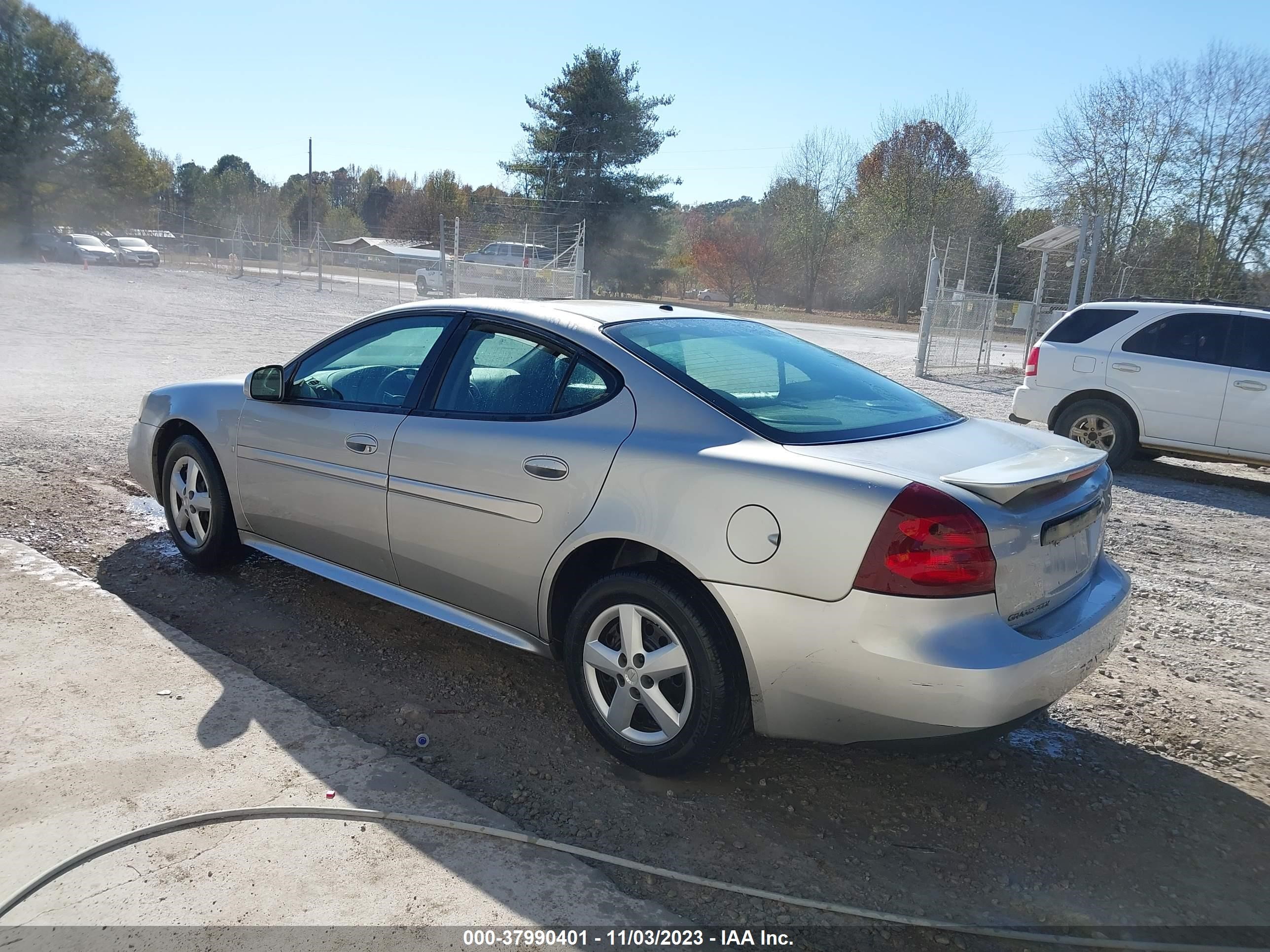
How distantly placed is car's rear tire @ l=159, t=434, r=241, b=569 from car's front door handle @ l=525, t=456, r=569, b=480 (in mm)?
2165

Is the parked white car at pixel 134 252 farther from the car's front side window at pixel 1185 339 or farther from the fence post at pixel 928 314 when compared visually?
the car's front side window at pixel 1185 339

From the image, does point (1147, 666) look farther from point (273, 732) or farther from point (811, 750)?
point (273, 732)

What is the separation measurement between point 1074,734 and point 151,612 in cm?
405

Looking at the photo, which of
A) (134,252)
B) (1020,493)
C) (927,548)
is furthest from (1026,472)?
(134,252)

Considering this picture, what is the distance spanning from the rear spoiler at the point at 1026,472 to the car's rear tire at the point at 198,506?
3.60 meters

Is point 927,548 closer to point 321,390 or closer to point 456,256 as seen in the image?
point 321,390

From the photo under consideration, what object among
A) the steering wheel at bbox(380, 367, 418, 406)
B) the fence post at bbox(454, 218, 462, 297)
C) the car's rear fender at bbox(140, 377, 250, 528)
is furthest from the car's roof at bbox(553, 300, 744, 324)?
the fence post at bbox(454, 218, 462, 297)

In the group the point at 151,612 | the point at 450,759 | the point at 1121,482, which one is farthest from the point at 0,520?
the point at 1121,482

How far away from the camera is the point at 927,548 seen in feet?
8.67

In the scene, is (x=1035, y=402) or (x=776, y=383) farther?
(x=1035, y=402)

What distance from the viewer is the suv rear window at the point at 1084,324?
9.20m

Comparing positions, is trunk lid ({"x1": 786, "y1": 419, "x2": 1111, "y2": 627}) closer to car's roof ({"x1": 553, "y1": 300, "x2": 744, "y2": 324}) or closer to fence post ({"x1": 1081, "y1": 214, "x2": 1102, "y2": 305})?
car's roof ({"x1": 553, "y1": 300, "x2": 744, "y2": 324})

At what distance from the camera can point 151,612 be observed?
4434 mm

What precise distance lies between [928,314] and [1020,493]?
16298mm
